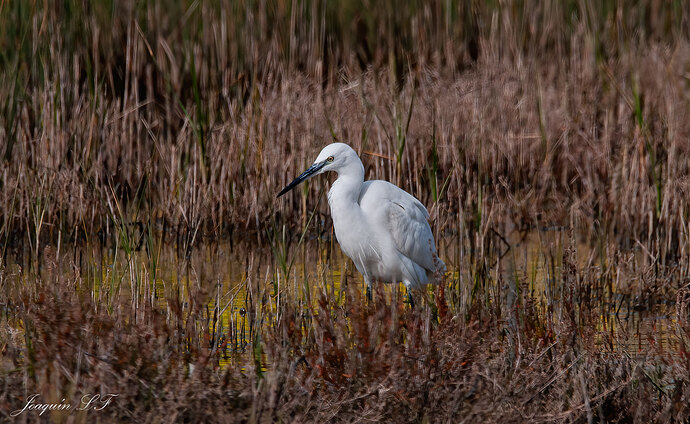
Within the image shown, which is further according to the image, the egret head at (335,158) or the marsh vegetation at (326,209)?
the egret head at (335,158)

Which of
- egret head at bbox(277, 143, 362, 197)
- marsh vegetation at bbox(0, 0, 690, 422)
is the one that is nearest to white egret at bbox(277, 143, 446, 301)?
egret head at bbox(277, 143, 362, 197)

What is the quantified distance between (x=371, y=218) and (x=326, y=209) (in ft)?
4.84

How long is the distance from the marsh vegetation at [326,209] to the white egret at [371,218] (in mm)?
175

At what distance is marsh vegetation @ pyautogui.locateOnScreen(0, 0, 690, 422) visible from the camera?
9.82 feet

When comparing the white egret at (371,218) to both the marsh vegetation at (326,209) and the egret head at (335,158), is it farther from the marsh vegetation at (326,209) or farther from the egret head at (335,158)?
the marsh vegetation at (326,209)

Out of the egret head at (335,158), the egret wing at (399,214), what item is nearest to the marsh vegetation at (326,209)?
the egret wing at (399,214)

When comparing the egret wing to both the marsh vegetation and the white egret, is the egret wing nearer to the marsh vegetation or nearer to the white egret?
the white egret

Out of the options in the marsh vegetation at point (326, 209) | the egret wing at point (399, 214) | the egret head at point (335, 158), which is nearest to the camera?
the marsh vegetation at point (326, 209)

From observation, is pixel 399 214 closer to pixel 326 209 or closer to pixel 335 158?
pixel 335 158

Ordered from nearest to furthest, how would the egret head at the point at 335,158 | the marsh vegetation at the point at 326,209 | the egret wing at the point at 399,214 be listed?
the marsh vegetation at the point at 326,209
the egret head at the point at 335,158
the egret wing at the point at 399,214

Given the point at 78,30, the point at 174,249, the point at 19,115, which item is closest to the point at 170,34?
the point at 78,30

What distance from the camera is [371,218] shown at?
15.4 feet

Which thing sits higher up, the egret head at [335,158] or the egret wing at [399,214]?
the egret head at [335,158]

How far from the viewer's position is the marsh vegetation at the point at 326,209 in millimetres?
2992
